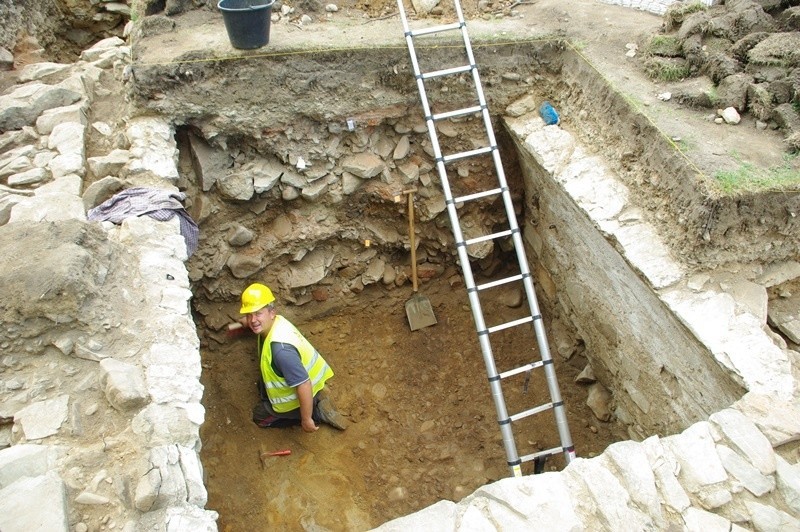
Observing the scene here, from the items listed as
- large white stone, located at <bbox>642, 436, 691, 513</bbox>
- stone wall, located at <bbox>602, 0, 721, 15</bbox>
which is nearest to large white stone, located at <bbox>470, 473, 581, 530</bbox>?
large white stone, located at <bbox>642, 436, 691, 513</bbox>

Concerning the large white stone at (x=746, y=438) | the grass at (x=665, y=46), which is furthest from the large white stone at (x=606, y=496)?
the grass at (x=665, y=46)

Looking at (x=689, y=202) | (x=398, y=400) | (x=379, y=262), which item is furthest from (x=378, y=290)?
(x=689, y=202)

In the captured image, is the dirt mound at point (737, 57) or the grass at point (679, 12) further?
the grass at point (679, 12)

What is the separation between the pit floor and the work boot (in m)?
0.06

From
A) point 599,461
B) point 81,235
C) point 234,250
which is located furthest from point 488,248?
point 81,235

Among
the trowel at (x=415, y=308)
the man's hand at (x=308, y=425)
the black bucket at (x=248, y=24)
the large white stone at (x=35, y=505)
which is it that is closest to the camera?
the large white stone at (x=35, y=505)

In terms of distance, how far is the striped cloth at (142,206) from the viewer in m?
3.85

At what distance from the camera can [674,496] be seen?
282 centimetres

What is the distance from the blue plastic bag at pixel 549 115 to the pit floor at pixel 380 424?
1.75 meters

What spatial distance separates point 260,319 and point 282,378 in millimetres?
466

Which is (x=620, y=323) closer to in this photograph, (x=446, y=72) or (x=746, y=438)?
(x=746, y=438)

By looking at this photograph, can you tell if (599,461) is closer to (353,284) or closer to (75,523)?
(75,523)

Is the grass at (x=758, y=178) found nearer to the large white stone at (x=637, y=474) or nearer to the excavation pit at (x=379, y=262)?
the excavation pit at (x=379, y=262)

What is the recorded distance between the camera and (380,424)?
5.14m
